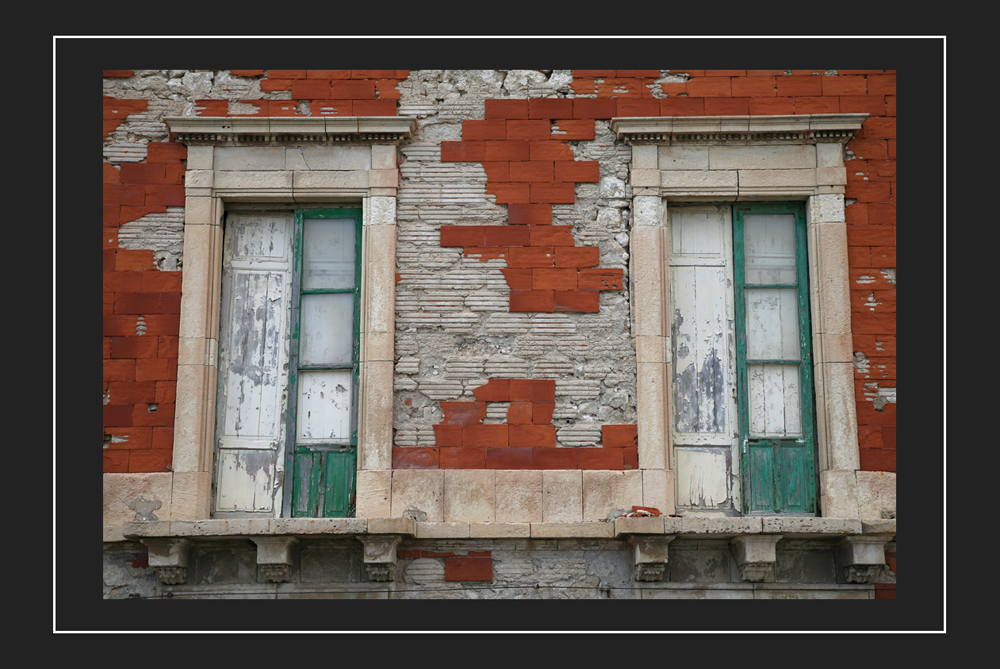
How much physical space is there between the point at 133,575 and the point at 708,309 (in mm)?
4633

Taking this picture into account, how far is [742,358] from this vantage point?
26.6ft

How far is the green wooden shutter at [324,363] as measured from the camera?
314 inches

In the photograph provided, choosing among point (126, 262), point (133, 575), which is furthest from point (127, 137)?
point (133, 575)

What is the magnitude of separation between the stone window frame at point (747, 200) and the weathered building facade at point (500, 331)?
22 mm

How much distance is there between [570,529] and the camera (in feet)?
24.8

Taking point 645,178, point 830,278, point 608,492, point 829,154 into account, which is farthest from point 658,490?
point 829,154

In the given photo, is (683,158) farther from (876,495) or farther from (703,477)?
(876,495)

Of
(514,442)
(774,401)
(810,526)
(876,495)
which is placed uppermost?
(774,401)

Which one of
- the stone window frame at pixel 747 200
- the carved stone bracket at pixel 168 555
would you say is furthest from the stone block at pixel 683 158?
the carved stone bracket at pixel 168 555

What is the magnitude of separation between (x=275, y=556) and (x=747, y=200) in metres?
4.37

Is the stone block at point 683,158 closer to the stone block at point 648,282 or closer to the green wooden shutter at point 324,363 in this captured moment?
the stone block at point 648,282

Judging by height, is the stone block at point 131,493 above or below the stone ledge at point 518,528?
above

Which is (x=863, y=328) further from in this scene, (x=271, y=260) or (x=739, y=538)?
(x=271, y=260)
